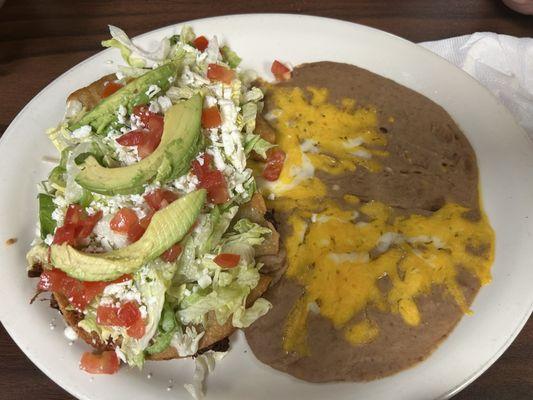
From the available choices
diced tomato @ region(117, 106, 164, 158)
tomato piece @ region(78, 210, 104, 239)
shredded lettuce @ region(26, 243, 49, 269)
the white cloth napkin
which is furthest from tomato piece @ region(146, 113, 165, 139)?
the white cloth napkin

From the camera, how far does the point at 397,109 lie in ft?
8.04

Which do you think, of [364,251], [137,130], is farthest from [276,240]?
[137,130]

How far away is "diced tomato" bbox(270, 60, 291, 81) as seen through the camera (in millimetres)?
2582

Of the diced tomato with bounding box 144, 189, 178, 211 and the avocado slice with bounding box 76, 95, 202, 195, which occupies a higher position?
the avocado slice with bounding box 76, 95, 202, 195

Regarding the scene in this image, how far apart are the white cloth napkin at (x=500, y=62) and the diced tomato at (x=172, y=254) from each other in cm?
169

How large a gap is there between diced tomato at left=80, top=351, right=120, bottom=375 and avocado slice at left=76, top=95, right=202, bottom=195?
1.94 ft

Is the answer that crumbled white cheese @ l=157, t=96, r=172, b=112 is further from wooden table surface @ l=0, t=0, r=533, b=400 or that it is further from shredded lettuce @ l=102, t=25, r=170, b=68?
wooden table surface @ l=0, t=0, r=533, b=400

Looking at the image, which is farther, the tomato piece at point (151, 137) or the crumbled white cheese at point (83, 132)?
the crumbled white cheese at point (83, 132)

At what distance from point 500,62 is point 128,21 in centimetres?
202

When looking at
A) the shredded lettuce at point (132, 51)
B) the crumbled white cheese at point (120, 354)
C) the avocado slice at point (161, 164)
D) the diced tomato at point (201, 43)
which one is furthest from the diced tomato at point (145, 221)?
the diced tomato at point (201, 43)

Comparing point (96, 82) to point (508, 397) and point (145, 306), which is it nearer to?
point (145, 306)

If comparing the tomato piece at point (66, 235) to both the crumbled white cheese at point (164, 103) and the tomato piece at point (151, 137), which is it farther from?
the crumbled white cheese at point (164, 103)

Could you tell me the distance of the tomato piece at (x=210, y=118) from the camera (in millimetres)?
2168

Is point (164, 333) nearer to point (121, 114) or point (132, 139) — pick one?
point (132, 139)
